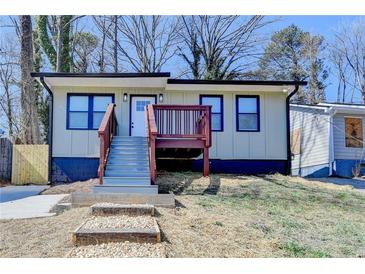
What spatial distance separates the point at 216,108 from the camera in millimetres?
13344

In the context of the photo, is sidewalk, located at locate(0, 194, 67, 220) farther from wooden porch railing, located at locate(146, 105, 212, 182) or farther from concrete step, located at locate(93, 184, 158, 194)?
wooden porch railing, located at locate(146, 105, 212, 182)

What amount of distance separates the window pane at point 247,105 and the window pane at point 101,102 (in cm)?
410

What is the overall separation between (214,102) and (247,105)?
1063 millimetres

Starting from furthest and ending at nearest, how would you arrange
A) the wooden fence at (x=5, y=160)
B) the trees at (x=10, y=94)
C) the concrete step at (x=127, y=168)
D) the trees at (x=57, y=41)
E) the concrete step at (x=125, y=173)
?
the trees at (x=10, y=94), the trees at (x=57, y=41), the wooden fence at (x=5, y=160), the concrete step at (x=127, y=168), the concrete step at (x=125, y=173)

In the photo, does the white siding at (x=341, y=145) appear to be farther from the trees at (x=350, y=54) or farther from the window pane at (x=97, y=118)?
the trees at (x=350, y=54)

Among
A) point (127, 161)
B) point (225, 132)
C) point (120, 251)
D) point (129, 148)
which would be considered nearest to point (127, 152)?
point (129, 148)

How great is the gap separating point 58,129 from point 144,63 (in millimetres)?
13083

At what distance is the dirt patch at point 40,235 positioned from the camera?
5.03m

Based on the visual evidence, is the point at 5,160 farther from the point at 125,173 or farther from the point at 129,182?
the point at 129,182

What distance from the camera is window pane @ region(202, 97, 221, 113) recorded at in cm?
1334

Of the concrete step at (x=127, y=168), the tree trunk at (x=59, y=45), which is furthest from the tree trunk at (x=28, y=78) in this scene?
the concrete step at (x=127, y=168)

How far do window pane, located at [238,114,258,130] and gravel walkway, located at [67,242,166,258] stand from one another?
8.80 m

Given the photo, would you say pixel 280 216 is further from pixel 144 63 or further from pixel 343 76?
pixel 343 76

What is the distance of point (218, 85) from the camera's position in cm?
1296
